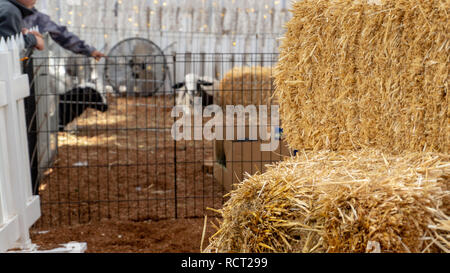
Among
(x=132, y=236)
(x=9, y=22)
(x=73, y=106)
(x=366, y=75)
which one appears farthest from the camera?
(x=73, y=106)

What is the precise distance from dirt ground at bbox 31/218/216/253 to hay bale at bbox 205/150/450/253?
2.34 m

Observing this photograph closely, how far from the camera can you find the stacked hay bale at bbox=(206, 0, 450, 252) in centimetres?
183

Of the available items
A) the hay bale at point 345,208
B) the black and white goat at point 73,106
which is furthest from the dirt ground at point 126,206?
the hay bale at point 345,208

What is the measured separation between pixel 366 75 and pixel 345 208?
3.87ft

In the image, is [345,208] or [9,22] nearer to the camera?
[345,208]

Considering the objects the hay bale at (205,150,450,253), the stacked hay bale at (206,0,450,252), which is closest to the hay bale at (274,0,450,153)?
the stacked hay bale at (206,0,450,252)

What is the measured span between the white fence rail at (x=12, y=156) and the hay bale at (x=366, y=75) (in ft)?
6.26

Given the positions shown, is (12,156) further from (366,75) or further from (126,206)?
(366,75)

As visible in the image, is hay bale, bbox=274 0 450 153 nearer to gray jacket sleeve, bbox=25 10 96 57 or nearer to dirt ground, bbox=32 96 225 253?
dirt ground, bbox=32 96 225 253

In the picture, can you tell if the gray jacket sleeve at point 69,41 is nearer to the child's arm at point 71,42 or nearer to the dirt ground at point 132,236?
the child's arm at point 71,42

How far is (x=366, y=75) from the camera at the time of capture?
285 centimetres

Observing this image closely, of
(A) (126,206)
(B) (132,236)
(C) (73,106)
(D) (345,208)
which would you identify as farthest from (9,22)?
(D) (345,208)

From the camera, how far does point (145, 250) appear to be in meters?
4.43

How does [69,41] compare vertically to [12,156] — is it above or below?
above
